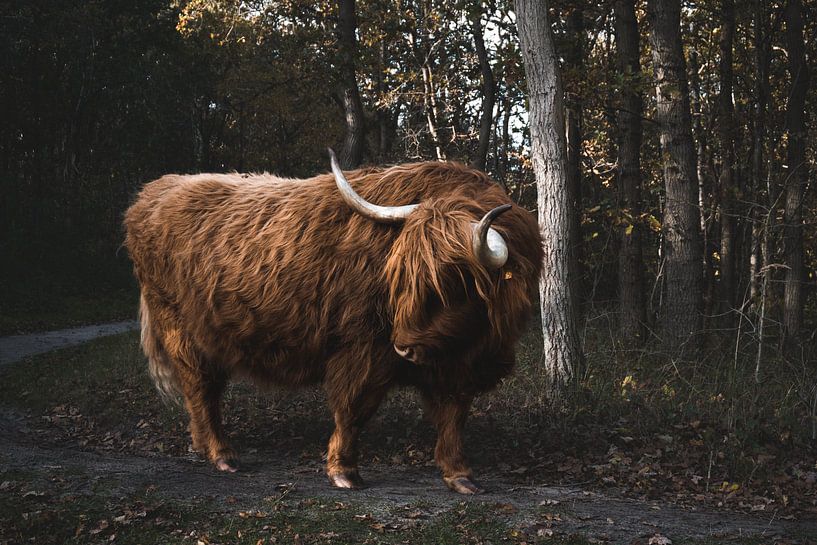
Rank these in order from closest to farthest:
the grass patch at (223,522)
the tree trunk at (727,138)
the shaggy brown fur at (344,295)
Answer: the grass patch at (223,522), the shaggy brown fur at (344,295), the tree trunk at (727,138)

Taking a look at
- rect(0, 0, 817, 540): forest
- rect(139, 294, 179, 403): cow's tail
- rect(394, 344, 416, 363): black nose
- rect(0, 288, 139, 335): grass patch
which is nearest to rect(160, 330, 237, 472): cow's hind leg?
rect(139, 294, 179, 403): cow's tail

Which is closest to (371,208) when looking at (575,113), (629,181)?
(629,181)

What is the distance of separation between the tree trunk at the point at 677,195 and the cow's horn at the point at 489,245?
518cm

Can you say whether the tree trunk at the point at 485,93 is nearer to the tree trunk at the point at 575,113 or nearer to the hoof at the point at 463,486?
the tree trunk at the point at 575,113

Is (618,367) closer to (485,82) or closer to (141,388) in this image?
(141,388)

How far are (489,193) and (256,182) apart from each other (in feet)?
7.47

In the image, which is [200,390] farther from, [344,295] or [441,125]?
[441,125]

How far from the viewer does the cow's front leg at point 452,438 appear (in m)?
5.89

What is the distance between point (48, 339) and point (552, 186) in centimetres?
1063

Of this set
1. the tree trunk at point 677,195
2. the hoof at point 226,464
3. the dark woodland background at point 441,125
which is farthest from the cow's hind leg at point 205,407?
the tree trunk at point 677,195

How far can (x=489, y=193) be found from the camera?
229 inches

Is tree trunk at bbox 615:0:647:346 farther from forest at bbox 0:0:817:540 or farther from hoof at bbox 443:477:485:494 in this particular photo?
hoof at bbox 443:477:485:494

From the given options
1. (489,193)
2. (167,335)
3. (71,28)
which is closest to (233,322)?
(167,335)

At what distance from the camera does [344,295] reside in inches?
229
